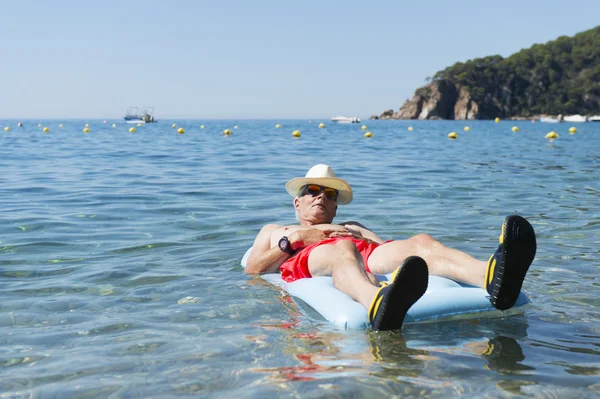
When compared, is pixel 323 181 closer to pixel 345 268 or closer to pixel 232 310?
pixel 345 268

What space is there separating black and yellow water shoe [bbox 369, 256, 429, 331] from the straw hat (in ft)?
5.91

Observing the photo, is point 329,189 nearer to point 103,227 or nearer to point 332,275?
point 332,275

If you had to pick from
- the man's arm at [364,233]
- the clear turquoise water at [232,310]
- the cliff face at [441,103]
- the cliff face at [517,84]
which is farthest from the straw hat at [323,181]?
the cliff face at [441,103]

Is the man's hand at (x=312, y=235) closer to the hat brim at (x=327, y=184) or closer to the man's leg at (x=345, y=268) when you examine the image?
the man's leg at (x=345, y=268)

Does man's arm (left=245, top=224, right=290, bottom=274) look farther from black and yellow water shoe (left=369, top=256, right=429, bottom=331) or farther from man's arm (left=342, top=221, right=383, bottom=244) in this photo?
black and yellow water shoe (left=369, top=256, right=429, bottom=331)

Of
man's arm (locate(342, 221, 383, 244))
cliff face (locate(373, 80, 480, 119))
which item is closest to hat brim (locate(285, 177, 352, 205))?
man's arm (locate(342, 221, 383, 244))

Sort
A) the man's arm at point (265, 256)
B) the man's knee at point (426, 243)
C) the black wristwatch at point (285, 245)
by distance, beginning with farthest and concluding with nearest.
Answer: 1. the man's arm at point (265, 256)
2. the black wristwatch at point (285, 245)
3. the man's knee at point (426, 243)

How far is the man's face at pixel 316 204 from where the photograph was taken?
5.36 metres

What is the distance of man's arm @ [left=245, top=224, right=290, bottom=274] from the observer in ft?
16.9

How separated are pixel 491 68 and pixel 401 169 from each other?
439ft

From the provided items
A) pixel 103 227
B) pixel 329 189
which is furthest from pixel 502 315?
pixel 103 227

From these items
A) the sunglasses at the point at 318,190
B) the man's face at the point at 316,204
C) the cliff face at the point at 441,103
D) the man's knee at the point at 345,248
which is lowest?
the man's knee at the point at 345,248

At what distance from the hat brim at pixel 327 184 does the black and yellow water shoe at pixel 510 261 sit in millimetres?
1704

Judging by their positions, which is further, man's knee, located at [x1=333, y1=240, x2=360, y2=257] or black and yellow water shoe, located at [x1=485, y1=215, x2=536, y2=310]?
man's knee, located at [x1=333, y1=240, x2=360, y2=257]
